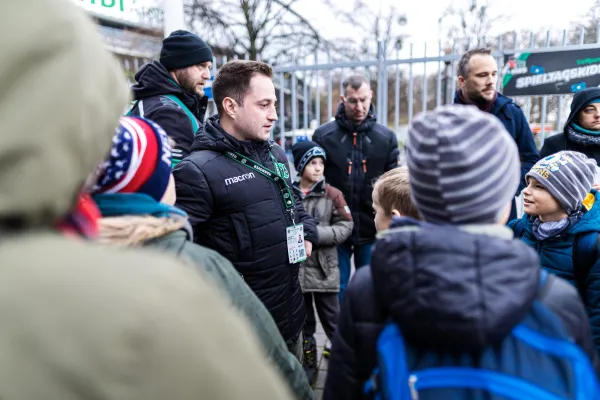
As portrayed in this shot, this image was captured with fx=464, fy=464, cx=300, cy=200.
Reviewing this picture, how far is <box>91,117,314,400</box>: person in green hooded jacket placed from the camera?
1056 millimetres

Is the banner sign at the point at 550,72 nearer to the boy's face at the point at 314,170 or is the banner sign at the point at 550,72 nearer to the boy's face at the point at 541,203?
the boy's face at the point at 314,170

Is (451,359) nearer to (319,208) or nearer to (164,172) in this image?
(164,172)

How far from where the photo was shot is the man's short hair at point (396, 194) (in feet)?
5.51

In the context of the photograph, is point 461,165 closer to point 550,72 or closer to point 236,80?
point 236,80

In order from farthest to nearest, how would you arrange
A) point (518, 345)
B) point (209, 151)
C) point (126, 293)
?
point (209, 151), point (518, 345), point (126, 293)

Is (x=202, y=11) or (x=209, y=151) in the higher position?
(x=202, y=11)

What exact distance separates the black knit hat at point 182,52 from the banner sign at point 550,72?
4.04 metres

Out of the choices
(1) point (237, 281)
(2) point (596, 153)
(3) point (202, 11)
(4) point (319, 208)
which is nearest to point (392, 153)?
(4) point (319, 208)

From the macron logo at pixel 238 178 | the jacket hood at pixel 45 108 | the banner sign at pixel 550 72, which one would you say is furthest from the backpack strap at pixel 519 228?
the banner sign at pixel 550 72

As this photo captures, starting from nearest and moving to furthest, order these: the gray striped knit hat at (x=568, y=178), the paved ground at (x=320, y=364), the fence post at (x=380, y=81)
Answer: the gray striped knit hat at (x=568, y=178), the paved ground at (x=320, y=364), the fence post at (x=380, y=81)

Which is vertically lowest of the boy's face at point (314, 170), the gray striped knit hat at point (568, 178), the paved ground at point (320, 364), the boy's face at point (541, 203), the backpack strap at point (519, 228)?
the paved ground at point (320, 364)

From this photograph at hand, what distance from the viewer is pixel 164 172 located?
4.10 feet

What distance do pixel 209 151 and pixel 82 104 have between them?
1.95 metres

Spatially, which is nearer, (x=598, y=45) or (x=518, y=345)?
(x=518, y=345)
